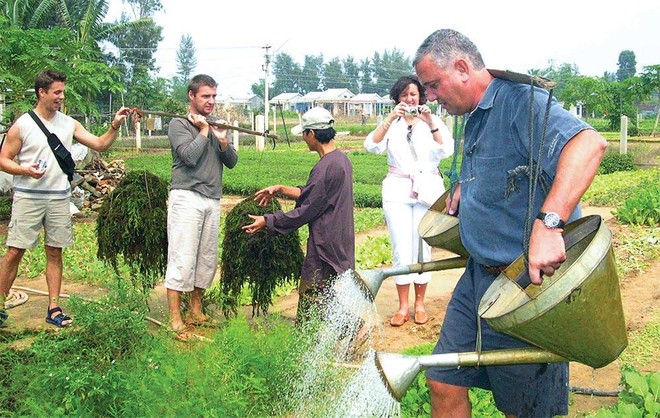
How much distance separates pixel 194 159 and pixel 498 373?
10.3 feet

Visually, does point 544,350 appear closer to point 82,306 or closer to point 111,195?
point 82,306

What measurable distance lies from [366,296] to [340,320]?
3.53 feet

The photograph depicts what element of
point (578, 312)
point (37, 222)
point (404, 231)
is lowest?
point (404, 231)

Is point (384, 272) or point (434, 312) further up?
point (384, 272)

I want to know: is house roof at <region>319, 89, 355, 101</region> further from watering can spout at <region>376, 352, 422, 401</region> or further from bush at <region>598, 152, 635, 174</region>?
watering can spout at <region>376, 352, 422, 401</region>

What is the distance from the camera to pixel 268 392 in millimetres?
3975

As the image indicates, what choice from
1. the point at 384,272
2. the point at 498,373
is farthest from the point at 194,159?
the point at 498,373

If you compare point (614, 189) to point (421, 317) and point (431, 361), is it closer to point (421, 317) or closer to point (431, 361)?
point (421, 317)

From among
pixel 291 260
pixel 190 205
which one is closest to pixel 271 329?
pixel 291 260

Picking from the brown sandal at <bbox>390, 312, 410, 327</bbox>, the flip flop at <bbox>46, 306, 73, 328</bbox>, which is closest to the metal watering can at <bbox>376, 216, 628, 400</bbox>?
the brown sandal at <bbox>390, 312, 410, 327</bbox>

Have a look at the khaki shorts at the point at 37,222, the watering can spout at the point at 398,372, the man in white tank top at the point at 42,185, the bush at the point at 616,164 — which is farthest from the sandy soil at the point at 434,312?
the bush at the point at 616,164

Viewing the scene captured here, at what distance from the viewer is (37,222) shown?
223 inches

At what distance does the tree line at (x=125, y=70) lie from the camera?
10.1 meters

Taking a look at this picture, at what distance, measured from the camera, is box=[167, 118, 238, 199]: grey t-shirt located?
213 inches
